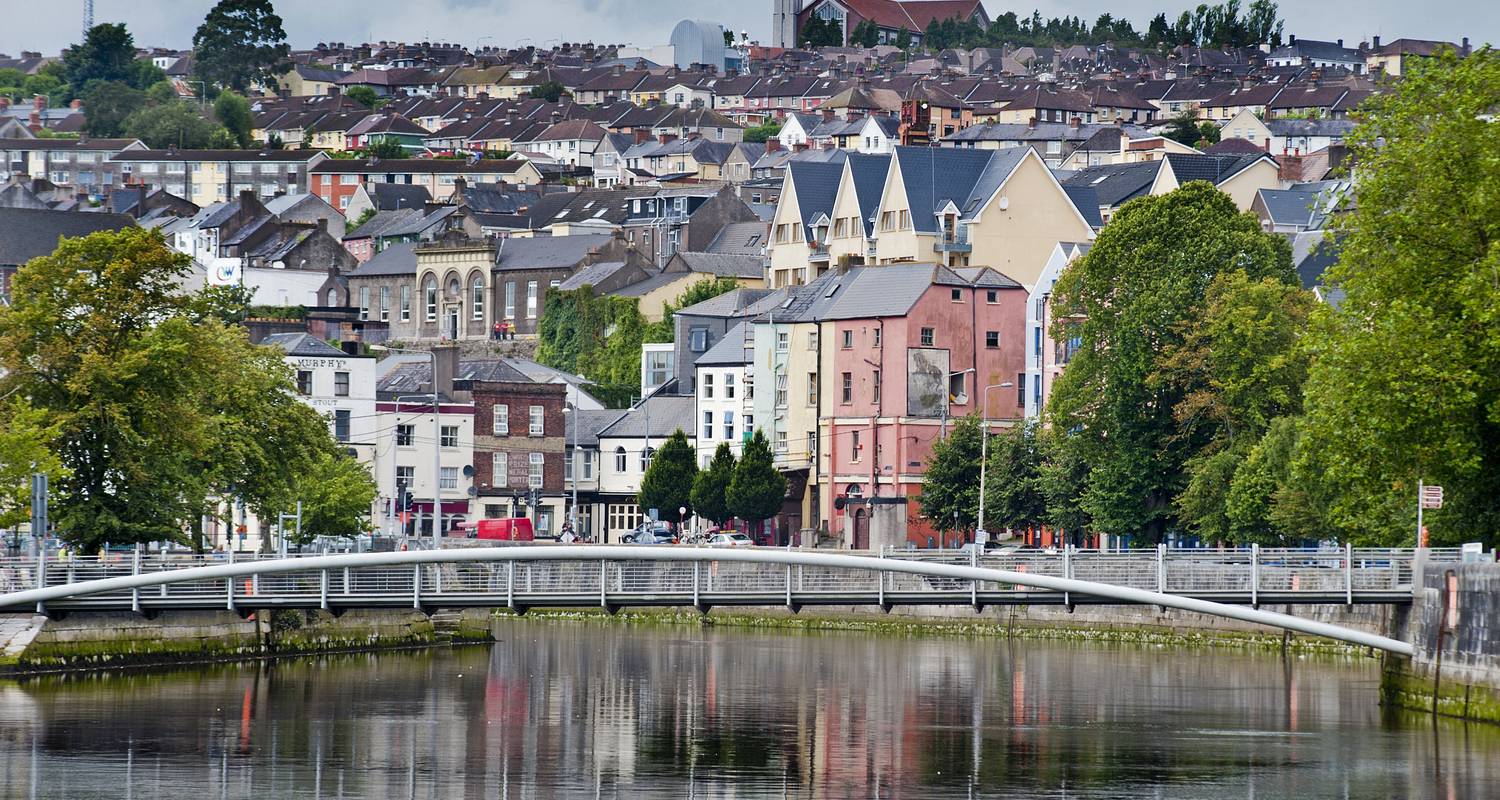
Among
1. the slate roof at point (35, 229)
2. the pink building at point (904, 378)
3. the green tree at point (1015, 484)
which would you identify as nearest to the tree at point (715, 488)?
the pink building at point (904, 378)

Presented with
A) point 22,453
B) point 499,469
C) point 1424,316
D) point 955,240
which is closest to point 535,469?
point 499,469

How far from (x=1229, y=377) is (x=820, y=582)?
64.8 ft

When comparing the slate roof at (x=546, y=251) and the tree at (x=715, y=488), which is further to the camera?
the slate roof at (x=546, y=251)

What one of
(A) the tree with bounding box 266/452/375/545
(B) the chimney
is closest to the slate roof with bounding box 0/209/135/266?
(B) the chimney

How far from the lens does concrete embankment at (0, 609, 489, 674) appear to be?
62.8 meters

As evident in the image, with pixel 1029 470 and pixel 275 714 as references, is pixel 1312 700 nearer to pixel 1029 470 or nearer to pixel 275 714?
pixel 275 714

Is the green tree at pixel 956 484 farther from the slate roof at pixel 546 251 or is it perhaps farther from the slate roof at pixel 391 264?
the slate roof at pixel 391 264

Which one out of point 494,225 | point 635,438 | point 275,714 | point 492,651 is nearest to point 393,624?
point 492,651

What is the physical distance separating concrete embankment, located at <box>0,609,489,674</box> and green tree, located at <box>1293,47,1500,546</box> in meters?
22.7

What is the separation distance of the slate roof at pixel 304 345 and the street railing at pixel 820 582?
145 feet

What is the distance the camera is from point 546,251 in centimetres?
16612

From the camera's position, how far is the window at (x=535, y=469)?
404 feet

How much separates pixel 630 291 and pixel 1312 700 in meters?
92.3

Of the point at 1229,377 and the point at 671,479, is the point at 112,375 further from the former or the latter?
the point at 671,479
